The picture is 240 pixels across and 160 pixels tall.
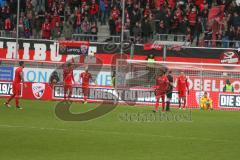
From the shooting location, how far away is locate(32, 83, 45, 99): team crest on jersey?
117 feet

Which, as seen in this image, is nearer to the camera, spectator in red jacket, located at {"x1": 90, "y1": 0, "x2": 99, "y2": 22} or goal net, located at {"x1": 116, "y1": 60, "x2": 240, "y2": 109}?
goal net, located at {"x1": 116, "y1": 60, "x2": 240, "y2": 109}

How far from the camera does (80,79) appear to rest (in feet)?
116

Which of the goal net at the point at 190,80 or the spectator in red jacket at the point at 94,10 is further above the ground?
the spectator in red jacket at the point at 94,10

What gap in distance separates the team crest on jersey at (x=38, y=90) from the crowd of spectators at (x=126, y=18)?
201 inches

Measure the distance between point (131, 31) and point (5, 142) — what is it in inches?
833

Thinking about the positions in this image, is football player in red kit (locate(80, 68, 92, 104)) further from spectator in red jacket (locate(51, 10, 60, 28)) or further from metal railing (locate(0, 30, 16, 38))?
metal railing (locate(0, 30, 16, 38))

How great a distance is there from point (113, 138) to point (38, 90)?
1552 cm

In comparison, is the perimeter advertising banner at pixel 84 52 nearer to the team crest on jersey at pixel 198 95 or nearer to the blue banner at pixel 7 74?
the blue banner at pixel 7 74

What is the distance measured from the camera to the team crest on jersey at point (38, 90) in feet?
117

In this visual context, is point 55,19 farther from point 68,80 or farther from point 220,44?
point 220,44

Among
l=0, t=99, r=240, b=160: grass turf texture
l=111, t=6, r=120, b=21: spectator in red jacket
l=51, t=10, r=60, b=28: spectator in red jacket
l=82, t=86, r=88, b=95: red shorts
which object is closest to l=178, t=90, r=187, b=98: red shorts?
l=0, t=99, r=240, b=160: grass turf texture

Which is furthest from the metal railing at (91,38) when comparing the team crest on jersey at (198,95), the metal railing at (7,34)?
the team crest on jersey at (198,95)

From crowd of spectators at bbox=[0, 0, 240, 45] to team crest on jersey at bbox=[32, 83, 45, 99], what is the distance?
→ 5.10 metres

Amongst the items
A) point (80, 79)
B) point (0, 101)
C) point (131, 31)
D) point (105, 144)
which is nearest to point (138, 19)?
point (131, 31)
